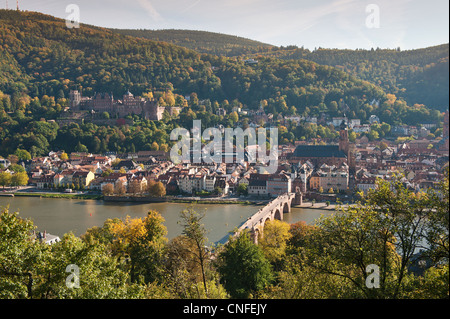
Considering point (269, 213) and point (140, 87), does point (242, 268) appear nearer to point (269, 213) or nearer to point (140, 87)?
point (269, 213)

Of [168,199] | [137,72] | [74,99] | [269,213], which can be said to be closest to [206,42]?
[137,72]

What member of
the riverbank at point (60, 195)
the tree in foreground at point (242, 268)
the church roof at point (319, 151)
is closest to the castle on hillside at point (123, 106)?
the church roof at point (319, 151)

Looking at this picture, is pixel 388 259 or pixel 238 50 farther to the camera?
pixel 238 50

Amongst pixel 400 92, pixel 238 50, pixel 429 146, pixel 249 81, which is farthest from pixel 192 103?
pixel 238 50

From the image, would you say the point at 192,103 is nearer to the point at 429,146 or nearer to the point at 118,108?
the point at 118,108

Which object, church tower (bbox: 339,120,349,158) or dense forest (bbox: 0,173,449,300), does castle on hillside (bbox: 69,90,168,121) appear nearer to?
church tower (bbox: 339,120,349,158)

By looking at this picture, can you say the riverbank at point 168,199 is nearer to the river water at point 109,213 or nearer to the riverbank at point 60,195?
the riverbank at point 60,195
